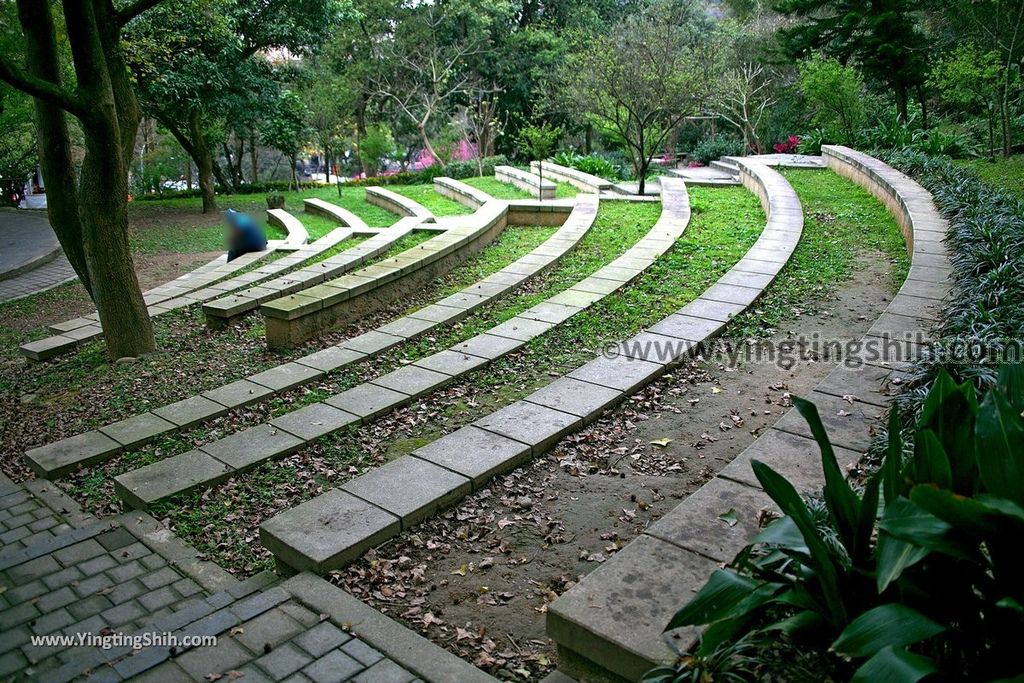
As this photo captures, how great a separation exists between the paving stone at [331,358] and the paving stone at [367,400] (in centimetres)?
59

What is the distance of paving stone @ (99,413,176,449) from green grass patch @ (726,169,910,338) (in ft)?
14.4

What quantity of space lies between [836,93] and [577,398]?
43.5 ft

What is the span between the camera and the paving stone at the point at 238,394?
5.34m

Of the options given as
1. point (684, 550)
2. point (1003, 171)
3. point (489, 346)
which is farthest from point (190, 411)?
point (1003, 171)

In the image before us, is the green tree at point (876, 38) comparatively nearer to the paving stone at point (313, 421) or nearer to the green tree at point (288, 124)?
the green tree at point (288, 124)

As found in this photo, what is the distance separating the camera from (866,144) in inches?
575

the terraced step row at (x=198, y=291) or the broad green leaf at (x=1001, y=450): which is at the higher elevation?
the broad green leaf at (x=1001, y=450)

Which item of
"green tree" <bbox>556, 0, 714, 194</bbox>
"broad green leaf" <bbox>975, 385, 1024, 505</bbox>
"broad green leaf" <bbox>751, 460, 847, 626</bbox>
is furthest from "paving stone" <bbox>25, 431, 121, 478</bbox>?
"green tree" <bbox>556, 0, 714, 194</bbox>

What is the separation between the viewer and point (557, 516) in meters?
3.69

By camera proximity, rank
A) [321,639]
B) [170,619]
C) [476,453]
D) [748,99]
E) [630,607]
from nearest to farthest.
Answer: [630,607]
[321,639]
[170,619]
[476,453]
[748,99]

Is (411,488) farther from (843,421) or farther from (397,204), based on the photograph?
(397,204)

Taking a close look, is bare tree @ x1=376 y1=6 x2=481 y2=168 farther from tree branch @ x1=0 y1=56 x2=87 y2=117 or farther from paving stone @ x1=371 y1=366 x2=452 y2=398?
paving stone @ x1=371 y1=366 x2=452 y2=398

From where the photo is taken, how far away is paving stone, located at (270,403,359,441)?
4691mm

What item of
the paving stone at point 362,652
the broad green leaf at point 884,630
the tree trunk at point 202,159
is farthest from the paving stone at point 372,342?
the tree trunk at point 202,159
